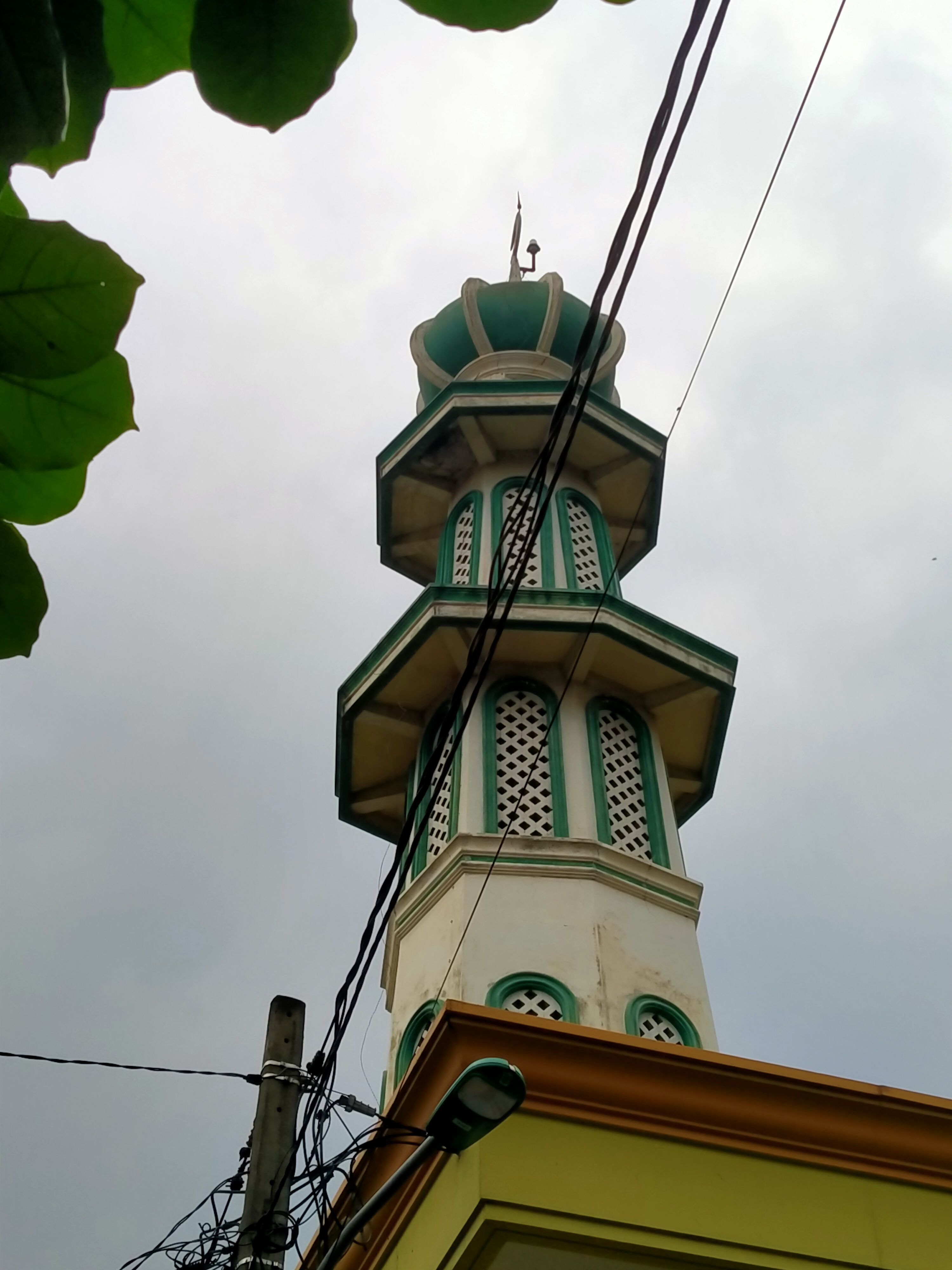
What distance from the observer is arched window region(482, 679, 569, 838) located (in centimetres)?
842

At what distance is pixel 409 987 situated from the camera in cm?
784

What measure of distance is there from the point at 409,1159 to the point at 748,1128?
52.4 inches

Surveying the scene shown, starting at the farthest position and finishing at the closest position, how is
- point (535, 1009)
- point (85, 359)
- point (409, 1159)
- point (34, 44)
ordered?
point (535, 1009)
point (409, 1159)
point (85, 359)
point (34, 44)

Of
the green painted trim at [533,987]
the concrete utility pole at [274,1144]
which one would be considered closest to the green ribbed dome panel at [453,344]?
the green painted trim at [533,987]

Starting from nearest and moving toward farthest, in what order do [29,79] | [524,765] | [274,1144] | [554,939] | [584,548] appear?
[29,79]
[274,1144]
[554,939]
[524,765]
[584,548]

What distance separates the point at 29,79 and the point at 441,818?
836 centimetres

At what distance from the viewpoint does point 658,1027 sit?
747 cm

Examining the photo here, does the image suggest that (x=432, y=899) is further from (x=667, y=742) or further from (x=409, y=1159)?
(x=409, y=1159)

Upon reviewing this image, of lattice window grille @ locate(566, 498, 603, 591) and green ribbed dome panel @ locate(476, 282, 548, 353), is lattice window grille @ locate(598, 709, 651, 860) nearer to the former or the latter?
lattice window grille @ locate(566, 498, 603, 591)

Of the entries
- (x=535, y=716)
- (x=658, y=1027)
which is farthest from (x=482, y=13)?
(x=535, y=716)

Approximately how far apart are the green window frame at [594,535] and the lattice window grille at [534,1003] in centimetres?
345

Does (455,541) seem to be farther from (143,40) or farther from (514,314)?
(143,40)

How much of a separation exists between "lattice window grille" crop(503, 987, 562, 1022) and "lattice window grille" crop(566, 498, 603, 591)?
360 centimetres

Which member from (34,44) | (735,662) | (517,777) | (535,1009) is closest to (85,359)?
(34,44)
